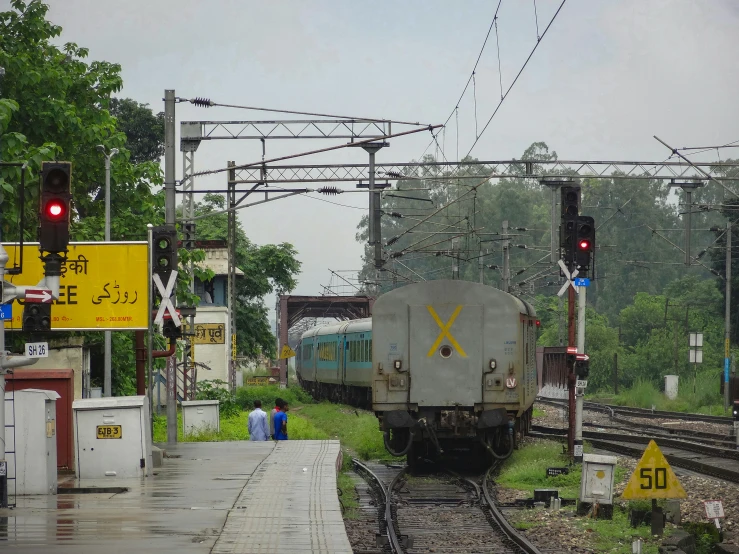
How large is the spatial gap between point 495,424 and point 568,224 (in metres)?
3.70

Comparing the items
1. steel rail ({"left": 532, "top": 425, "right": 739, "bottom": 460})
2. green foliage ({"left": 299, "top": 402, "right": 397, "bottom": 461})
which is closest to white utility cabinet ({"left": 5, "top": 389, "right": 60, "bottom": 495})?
green foliage ({"left": 299, "top": 402, "right": 397, "bottom": 461})

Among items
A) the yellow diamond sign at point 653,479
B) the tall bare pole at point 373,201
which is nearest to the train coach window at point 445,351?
the yellow diamond sign at point 653,479

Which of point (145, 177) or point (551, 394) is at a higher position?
point (145, 177)

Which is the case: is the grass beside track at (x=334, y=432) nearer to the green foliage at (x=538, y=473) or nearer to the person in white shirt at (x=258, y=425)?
the person in white shirt at (x=258, y=425)

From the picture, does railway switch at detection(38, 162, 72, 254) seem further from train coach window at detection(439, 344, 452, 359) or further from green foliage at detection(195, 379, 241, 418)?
green foliage at detection(195, 379, 241, 418)

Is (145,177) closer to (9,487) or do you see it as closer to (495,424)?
(495,424)

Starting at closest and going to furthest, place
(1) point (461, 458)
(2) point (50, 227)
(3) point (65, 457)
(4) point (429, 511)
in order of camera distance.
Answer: (2) point (50, 227) < (4) point (429, 511) < (3) point (65, 457) < (1) point (461, 458)

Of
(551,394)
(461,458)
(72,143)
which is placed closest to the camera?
(461,458)

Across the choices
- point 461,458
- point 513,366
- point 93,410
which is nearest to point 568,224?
point 513,366

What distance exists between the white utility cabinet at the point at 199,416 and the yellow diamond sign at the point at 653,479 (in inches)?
632

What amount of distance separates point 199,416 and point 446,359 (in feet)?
32.6

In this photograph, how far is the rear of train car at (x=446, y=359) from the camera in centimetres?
2005

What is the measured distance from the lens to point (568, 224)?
20375mm

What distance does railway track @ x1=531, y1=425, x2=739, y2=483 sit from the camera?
20.1m
